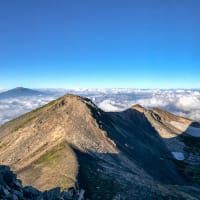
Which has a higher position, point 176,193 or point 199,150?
point 176,193

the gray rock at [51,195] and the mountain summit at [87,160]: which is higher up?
the gray rock at [51,195]

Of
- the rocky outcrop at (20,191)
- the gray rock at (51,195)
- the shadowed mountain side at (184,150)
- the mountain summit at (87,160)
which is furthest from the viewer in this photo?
the shadowed mountain side at (184,150)

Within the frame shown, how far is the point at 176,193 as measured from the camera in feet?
201

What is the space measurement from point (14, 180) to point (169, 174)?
2811 inches

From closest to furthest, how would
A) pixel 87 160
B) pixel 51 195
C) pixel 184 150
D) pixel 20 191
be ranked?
pixel 20 191 < pixel 51 195 < pixel 87 160 < pixel 184 150

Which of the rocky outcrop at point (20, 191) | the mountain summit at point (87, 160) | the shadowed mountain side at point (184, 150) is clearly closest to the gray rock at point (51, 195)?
the rocky outcrop at point (20, 191)

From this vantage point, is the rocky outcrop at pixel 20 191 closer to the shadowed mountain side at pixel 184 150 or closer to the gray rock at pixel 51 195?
the gray rock at pixel 51 195

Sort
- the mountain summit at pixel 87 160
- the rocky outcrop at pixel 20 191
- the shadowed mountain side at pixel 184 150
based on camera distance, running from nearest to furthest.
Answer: the rocky outcrop at pixel 20 191
the mountain summit at pixel 87 160
the shadowed mountain side at pixel 184 150

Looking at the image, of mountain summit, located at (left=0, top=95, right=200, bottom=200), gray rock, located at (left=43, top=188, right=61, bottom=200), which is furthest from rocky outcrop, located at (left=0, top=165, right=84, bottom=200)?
mountain summit, located at (left=0, top=95, right=200, bottom=200)

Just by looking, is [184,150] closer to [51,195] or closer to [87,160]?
[87,160]

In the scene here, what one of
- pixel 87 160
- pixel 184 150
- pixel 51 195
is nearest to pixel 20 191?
pixel 51 195

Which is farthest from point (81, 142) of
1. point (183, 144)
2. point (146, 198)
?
point (183, 144)

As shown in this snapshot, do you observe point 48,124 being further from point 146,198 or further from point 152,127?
point 152,127

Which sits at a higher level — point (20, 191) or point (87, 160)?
point (20, 191)
